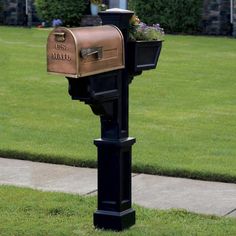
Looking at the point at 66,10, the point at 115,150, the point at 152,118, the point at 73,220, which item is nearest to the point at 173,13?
the point at 66,10

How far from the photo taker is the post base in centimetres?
595

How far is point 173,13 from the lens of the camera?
81.4ft

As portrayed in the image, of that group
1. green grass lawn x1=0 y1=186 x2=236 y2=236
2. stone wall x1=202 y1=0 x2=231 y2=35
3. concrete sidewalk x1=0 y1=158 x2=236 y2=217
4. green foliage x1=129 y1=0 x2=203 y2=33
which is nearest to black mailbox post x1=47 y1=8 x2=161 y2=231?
green grass lawn x1=0 y1=186 x2=236 y2=236

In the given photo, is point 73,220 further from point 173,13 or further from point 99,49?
point 173,13

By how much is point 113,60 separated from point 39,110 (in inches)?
240

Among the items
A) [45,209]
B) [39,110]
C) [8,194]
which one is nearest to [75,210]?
[45,209]

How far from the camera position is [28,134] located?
32.4 feet

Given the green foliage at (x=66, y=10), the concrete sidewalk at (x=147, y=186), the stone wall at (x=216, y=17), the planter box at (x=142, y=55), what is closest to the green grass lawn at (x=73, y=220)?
the concrete sidewalk at (x=147, y=186)

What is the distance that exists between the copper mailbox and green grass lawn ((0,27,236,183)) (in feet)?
8.70

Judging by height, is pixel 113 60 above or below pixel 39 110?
above

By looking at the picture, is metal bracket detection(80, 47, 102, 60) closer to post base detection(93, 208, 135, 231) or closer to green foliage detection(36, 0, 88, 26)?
post base detection(93, 208, 135, 231)

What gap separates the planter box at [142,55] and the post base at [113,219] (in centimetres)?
106

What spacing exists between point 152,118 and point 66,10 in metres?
15.8

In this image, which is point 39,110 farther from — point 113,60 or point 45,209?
point 113,60
